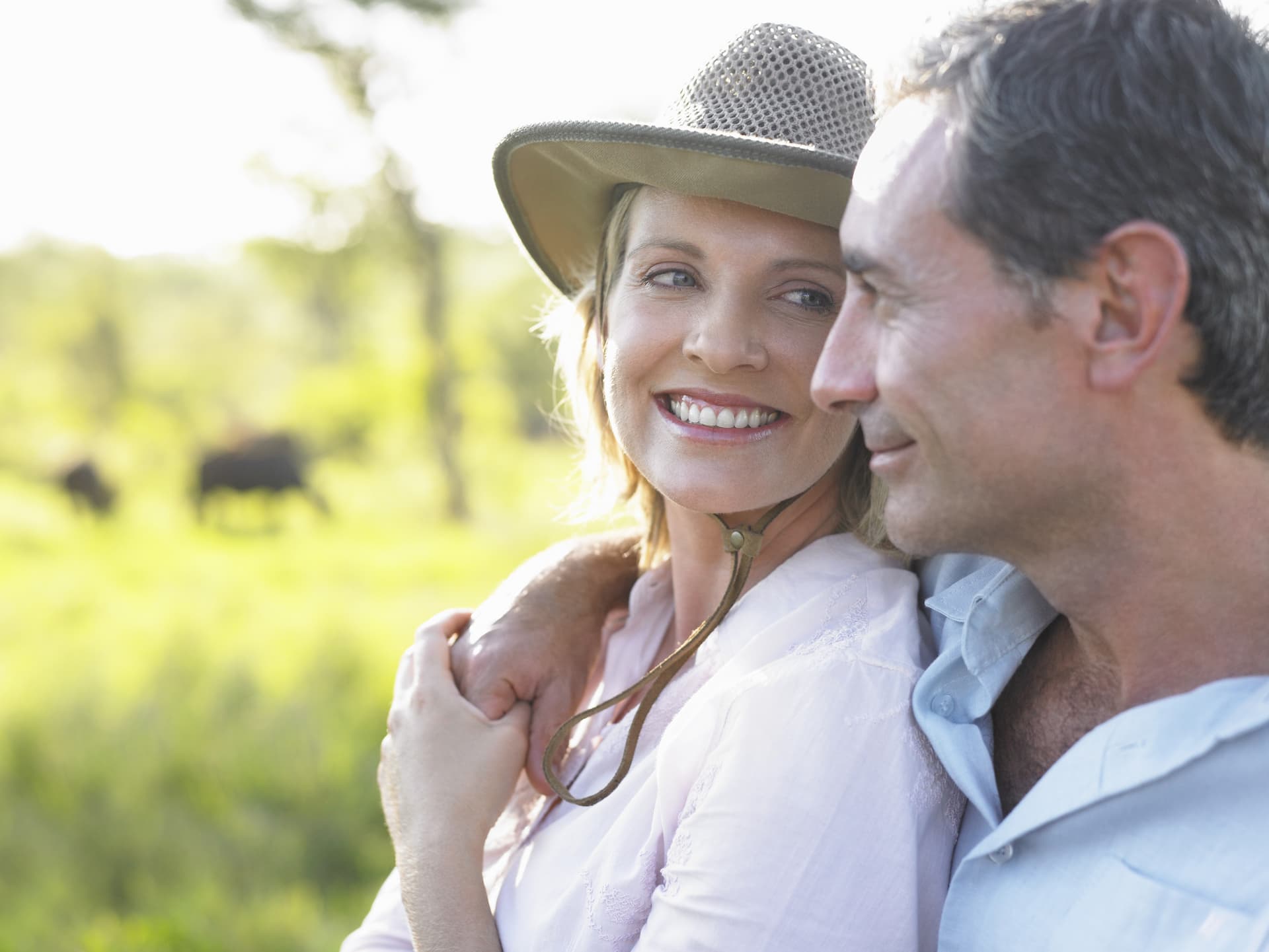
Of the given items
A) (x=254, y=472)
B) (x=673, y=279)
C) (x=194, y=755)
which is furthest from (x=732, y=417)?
(x=254, y=472)

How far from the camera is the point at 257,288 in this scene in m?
49.8

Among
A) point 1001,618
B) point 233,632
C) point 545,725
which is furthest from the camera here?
point 233,632

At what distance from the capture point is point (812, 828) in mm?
1504

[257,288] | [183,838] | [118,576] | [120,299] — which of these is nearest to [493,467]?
[118,576]

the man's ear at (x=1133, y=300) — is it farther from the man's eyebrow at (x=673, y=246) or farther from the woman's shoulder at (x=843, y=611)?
the man's eyebrow at (x=673, y=246)

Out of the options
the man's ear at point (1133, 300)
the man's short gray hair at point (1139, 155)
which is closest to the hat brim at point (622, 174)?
the man's short gray hair at point (1139, 155)

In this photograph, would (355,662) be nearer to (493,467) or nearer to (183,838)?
(183,838)

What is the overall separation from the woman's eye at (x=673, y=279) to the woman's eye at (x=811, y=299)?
159 mm

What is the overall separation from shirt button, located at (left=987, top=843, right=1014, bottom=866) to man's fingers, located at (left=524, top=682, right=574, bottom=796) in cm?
77

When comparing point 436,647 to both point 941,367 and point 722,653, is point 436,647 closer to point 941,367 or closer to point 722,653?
point 722,653

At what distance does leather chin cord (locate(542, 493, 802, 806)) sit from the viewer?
6.38 ft

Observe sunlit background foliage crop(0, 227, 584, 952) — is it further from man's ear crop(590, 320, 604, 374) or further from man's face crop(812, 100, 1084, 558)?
man's face crop(812, 100, 1084, 558)

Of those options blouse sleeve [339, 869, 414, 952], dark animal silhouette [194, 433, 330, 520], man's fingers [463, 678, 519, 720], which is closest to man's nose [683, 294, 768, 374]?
man's fingers [463, 678, 519, 720]

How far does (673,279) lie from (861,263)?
18.4 inches
